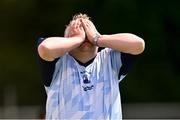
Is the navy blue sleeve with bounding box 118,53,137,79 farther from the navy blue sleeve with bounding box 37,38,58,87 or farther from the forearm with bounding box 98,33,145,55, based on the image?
the navy blue sleeve with bounding box 37,38,58,87

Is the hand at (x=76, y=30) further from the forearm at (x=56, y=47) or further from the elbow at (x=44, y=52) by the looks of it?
the elbow at (x=44, y=52)

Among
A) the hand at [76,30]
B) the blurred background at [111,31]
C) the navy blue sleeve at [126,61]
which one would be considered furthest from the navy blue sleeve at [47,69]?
the blurred background at [111,31]

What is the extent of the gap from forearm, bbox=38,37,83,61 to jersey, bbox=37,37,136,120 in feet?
0.28

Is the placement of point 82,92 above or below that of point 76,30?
below

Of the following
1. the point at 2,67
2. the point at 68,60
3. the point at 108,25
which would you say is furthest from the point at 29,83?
the point at 68,60

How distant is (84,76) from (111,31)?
5643mm

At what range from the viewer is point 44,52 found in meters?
2.79

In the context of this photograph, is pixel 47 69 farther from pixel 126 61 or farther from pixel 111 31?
pixel 111 31

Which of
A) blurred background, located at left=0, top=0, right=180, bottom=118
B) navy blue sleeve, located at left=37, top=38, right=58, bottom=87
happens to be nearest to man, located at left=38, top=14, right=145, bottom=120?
navy blue sleeve, located at left=37, top=38, right=58, bottom=87

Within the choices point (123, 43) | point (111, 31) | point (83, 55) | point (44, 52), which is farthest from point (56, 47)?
point (111, 31)

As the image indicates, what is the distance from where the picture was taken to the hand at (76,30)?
2.87 metres

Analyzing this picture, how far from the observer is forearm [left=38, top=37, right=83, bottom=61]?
280 centimetres

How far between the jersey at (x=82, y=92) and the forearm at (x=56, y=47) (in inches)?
3.3

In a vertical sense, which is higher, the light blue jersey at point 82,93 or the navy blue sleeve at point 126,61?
the navy blue sleeve at point 126,61
